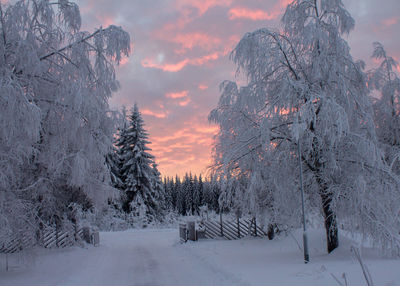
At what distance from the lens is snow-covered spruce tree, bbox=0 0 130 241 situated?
7.95 metres

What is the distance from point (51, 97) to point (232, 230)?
11441 millimetres

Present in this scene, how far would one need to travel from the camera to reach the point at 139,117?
3450 cm

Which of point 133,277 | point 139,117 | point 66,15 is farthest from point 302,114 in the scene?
point 139,117

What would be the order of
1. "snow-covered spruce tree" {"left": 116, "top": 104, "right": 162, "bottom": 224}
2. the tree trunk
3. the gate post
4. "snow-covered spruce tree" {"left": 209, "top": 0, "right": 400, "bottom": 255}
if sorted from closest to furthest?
"snow-covered spruce tree" {"left": 209, "top": 0, "right": 400, "bottom": 255} → the tree trunk → the gate post → "snow-covered spruce tree" {"left": 116, "top": 104, "right": 162, "bottom": 224}

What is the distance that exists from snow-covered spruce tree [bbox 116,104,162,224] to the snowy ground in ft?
59.5

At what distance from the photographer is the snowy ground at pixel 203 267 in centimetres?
704

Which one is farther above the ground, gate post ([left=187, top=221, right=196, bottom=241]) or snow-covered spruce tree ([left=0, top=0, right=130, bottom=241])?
snow-covered spruce tree ([left=0, top=0, right=130, bottom=241])

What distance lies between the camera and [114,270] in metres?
10.1

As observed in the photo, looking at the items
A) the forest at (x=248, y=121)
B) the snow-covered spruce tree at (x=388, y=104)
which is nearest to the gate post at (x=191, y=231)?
the forest at (x=248, y=121)

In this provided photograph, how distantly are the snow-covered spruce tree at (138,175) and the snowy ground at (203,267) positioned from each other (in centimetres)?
1813

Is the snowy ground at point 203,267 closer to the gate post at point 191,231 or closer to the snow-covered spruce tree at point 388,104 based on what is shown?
the gate post at point 191,231

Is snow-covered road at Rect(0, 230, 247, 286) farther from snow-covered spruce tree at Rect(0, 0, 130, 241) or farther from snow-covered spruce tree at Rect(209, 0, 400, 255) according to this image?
snow-covered spruce tree at Rect(209, 0, 400, 255)

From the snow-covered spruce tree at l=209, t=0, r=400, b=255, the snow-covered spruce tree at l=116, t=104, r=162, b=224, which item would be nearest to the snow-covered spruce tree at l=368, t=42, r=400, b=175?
the snow-covered spruce tree at l=209, t=0, r=400, b=255

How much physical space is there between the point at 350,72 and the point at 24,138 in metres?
9.26
